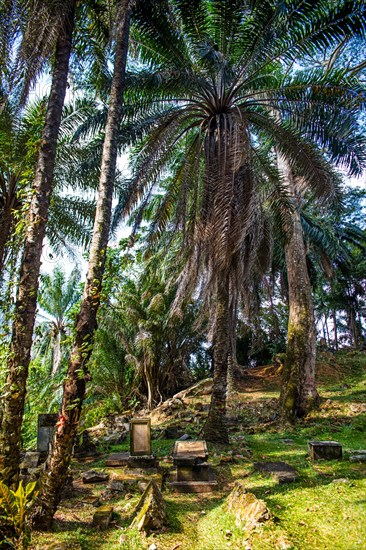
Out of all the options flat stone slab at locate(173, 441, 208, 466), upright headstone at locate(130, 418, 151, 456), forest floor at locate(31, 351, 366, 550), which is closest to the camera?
forest floor at locate(31, 351, 366, 550)

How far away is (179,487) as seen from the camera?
5.55 metres

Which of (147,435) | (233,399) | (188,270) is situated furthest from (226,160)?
(233,399)

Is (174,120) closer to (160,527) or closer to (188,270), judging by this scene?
(188,270)

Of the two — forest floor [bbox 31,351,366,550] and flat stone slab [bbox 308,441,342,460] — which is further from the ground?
flat stone slab [bbox 308,441,342,460]

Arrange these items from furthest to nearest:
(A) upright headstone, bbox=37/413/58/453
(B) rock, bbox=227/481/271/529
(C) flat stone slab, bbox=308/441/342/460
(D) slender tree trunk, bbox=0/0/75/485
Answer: (A) upright headstone, bbox=37/413/58/453 < (C) flat stone slab, bbox=308/441/342/460 < (D) slender tree trunk, bbox=0/0/75/485 < (B) rock, bbox=227/481/271/529

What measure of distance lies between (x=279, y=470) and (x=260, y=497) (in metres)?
1.09

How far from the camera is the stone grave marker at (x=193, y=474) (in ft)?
18.2

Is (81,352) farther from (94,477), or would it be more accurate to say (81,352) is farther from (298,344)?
(298,344)

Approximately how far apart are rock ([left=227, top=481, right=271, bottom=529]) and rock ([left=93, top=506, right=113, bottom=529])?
150 cm

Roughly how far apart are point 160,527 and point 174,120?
8.35 meters

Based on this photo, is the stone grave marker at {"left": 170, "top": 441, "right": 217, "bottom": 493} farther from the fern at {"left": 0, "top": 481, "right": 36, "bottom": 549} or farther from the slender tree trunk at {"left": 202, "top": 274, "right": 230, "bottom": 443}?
the fern at {"left": 0, "top": 481, "right": 36, "bottom": 549}

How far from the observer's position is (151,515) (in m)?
4.19

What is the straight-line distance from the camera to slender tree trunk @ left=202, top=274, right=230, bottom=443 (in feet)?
26.8

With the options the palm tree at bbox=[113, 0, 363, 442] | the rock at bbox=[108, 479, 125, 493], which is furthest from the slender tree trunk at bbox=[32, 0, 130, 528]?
the palm tree at bbox=[113, 0, 363, 442]
